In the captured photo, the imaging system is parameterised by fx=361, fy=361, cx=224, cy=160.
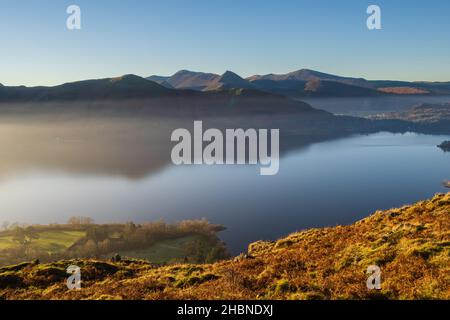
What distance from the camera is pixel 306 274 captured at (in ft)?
55.4

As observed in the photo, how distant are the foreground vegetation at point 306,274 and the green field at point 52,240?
12533cm

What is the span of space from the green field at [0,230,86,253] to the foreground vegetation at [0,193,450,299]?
125 meters

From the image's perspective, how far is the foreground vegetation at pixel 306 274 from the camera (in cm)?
1394

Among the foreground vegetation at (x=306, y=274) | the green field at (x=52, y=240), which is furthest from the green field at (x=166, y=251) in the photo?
the foreground vegetation at (x=306, y=274)

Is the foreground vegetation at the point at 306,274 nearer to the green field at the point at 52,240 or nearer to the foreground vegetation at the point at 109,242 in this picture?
the foreground vegetation at the point at 109,242

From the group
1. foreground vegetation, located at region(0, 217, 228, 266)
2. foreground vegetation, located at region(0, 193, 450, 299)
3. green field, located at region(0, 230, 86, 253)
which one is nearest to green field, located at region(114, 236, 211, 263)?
foreground vegetation, located at region(0, 217, 228, 266)

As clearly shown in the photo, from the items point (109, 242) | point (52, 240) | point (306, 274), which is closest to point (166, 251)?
point (109, 242)

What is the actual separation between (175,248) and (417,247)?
116546 millimetres

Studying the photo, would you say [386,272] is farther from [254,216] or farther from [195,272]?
[254,216]

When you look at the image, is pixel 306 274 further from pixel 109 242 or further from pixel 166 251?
pixel 109 242

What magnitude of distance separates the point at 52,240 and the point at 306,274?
150359 millimetres

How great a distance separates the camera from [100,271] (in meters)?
21.2

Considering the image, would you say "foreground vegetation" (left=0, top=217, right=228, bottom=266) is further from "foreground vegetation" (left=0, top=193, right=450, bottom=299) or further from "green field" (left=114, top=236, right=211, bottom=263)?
"foreground vegetation" (left=0, top=193, right=450, bottom=299)
